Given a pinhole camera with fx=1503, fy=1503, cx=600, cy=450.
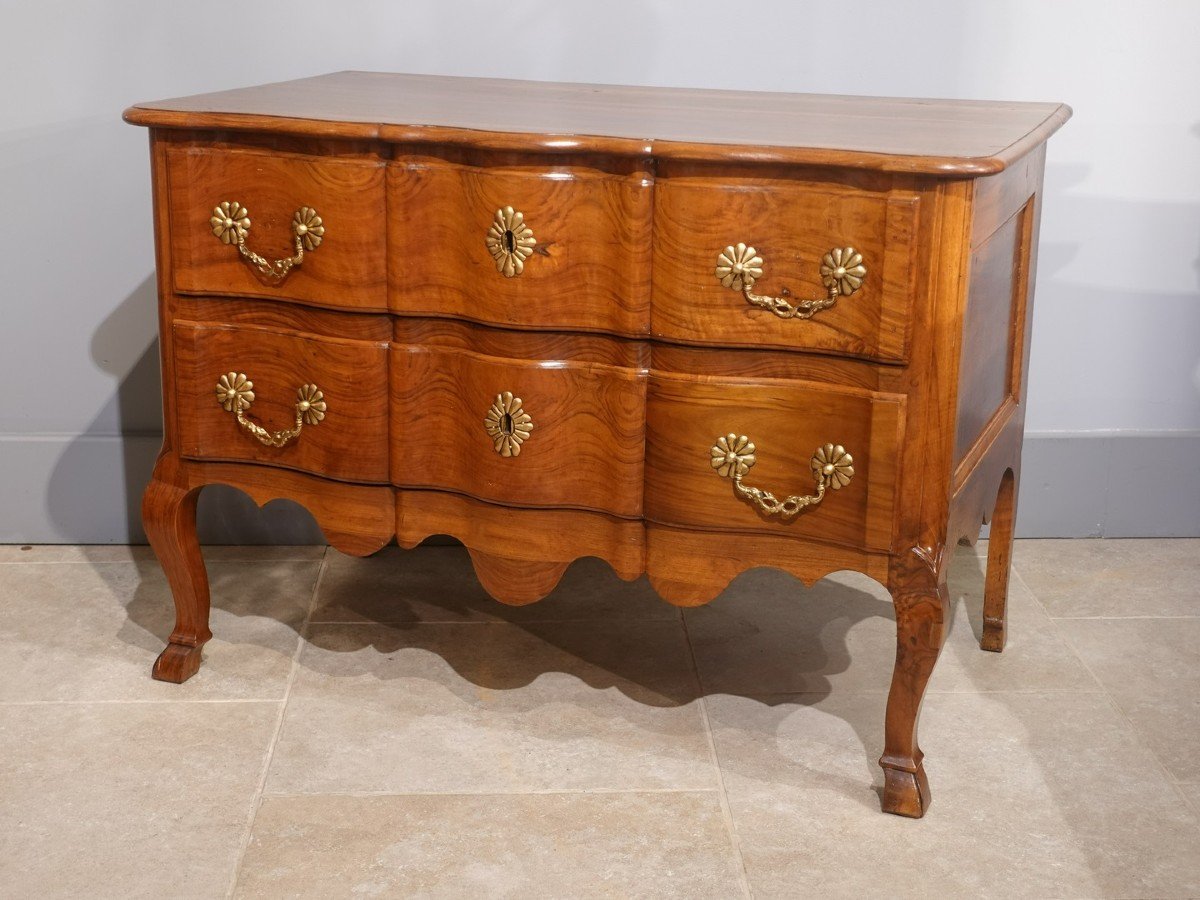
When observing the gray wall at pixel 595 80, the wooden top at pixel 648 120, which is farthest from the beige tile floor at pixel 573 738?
the wooden top at pixel 648 120

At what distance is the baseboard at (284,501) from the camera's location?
268 centimetres

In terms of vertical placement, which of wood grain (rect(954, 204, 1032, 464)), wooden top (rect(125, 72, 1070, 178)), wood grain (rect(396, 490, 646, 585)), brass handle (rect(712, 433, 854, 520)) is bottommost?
wood grain (rect(396, 490, 646, 585))

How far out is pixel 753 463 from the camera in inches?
70.3

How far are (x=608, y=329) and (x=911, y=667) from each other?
1.80 ft

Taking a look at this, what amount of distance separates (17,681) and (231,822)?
1.78 feet

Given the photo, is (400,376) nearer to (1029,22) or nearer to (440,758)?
(440,758)

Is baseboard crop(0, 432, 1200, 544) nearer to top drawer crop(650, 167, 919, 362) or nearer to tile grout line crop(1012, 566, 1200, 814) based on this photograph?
tile grout line crop(1012, 566, 1200, 814)

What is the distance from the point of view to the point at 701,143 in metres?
1.70

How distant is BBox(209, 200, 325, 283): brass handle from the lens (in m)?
1.87

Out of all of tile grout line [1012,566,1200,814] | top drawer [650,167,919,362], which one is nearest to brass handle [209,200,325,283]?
top drawer [650,167,919,362]

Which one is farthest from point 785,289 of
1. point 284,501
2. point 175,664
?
point 284,501

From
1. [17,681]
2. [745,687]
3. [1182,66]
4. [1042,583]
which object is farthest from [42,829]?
[1182,66]

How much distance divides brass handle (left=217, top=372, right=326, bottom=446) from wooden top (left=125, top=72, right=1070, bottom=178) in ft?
1.09

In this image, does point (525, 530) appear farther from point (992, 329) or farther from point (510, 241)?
point (992, 329)
